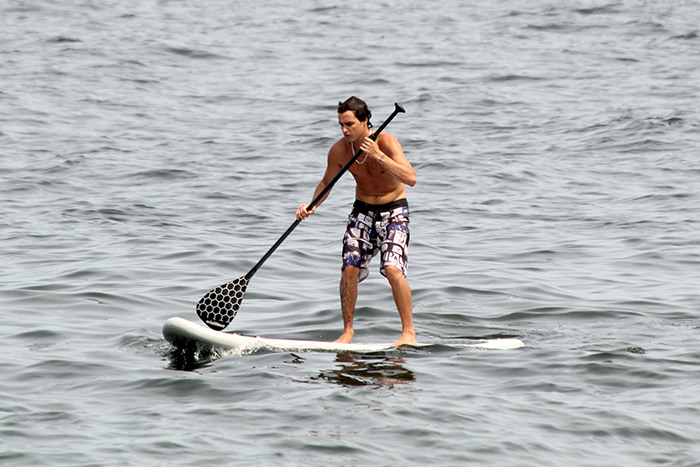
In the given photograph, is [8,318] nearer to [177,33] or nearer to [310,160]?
[310,160]

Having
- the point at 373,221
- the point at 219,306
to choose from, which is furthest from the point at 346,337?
the point at 219,306

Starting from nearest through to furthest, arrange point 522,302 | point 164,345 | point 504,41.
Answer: point 164,345, point 522,302, point 504,41

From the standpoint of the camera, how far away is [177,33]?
37.1 meters

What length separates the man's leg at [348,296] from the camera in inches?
347

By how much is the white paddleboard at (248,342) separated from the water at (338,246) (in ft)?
0.54

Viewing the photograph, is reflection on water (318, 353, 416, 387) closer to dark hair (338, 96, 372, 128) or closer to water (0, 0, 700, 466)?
water (0, 0, 700, 466)

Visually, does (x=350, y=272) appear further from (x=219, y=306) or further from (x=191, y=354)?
(x=191, y=354)

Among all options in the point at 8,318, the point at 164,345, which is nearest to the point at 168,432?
the point at 164,345

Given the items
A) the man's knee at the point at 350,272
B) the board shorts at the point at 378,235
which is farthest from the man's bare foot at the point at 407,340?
the man's knee at the point at 350,272

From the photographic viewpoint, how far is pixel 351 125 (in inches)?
322

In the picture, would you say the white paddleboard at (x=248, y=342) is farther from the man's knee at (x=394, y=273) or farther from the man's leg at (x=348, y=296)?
the man's knee at (x=394, y=273)

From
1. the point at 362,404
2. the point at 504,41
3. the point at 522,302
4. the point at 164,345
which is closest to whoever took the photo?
the point at 362,404

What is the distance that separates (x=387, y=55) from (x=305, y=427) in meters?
28.5

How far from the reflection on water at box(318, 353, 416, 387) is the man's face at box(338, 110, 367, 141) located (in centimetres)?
183
